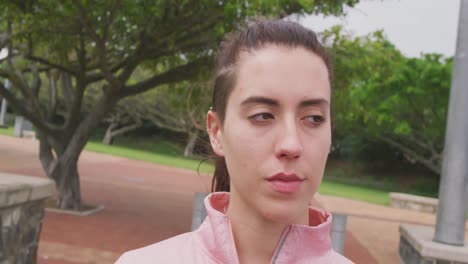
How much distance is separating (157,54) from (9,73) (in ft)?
9.47

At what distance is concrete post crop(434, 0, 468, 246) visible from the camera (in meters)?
5.01

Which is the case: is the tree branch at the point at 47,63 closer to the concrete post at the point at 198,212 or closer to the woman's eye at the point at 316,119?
the concrete post at the point at 198,212

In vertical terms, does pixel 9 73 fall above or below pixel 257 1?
below

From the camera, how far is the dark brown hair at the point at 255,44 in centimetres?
129

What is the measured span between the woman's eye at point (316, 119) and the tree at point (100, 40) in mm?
5042

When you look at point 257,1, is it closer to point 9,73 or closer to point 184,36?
point 184,36

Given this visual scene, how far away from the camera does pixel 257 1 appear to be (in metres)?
6.10

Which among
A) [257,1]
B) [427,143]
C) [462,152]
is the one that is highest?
[257,1]

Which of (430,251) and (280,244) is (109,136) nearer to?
(430,251)

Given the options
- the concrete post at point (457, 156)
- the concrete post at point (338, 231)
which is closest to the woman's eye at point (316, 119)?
the concrete post at point (338, 231)

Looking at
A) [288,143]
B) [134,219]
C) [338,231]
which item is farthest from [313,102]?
[134,219]

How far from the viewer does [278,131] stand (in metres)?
1.19

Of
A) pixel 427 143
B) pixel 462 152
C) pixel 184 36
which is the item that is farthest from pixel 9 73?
pixel 427 143

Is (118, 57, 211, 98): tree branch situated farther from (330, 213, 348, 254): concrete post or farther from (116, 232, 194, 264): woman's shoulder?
(116, 232, 194, 264): woman's shoulder
